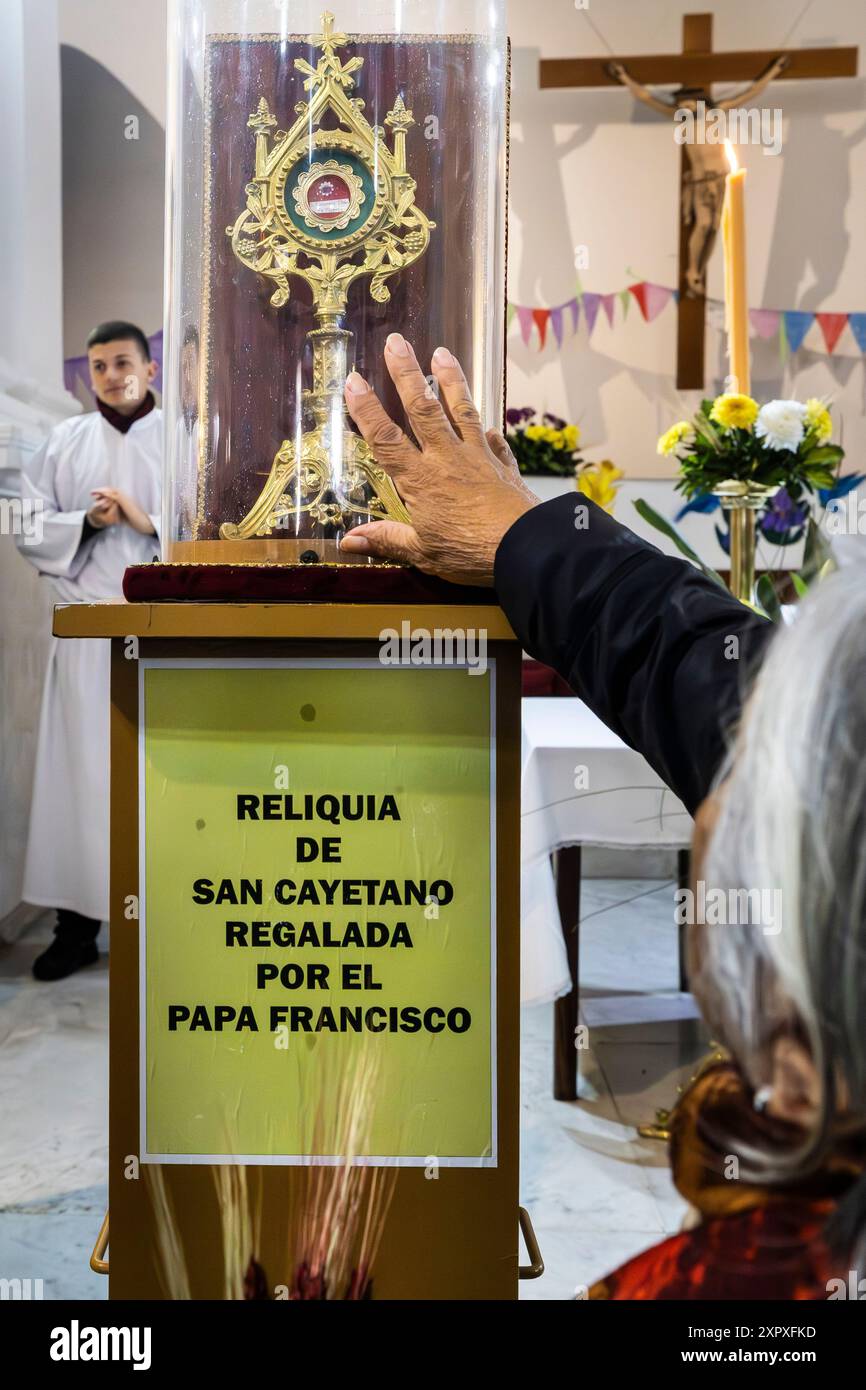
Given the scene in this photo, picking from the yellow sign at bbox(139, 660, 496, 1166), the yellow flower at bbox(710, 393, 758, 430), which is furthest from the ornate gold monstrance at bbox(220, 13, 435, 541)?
the yellow flower at bbox(710, 393, 758, 430)

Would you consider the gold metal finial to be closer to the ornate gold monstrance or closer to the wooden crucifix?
the ornate gold monstrance

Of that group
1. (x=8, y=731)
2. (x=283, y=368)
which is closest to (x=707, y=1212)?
(x=283, y=368)

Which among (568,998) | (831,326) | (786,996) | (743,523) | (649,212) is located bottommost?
(568,998)

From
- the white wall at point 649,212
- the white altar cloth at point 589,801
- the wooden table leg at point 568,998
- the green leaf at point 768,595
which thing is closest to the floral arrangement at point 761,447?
the green leaf at point 768,595

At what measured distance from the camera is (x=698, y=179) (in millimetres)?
3438

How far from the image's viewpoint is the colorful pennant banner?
140 inches

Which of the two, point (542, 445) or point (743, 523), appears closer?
point (743, 523)

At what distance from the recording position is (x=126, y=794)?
2.75 feet

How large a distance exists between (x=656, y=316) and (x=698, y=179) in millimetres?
377

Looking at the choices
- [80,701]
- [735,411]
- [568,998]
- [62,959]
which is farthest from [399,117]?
[62,959]

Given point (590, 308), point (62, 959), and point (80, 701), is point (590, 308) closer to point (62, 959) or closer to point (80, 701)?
point (80, 701)

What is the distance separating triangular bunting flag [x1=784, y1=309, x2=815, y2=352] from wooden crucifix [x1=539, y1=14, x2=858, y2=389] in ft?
0.84

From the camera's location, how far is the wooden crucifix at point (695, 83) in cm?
333
